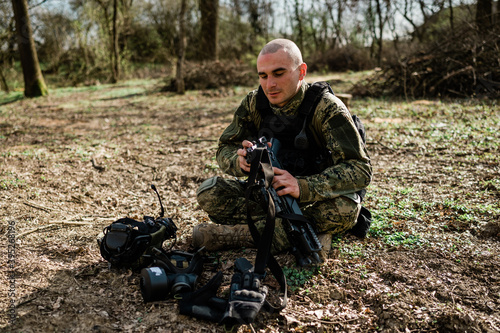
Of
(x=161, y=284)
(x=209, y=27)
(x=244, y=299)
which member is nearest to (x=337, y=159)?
(x=244, y=299)

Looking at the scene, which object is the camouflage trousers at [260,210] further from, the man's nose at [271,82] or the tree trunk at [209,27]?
the tree trunk at [209,27]

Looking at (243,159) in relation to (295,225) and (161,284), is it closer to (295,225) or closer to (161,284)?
(295,225)

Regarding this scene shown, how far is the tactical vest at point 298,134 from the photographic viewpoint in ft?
9.27

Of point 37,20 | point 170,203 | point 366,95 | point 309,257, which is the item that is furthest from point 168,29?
point 309,257

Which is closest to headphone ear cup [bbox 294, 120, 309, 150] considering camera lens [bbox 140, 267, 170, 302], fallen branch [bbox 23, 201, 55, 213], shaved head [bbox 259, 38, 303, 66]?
shaved head [bbox 259, 38, 303, 66]

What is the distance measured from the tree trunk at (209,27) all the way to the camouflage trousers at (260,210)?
11645 mm

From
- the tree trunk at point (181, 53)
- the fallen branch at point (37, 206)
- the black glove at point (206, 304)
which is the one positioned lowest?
the black glove at point (206, 304)

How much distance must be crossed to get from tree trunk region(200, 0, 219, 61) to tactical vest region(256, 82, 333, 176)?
38.0 ft

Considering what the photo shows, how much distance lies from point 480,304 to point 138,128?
21.8ft

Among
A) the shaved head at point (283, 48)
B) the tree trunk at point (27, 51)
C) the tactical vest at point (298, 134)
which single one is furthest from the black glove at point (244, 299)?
the tree trunk at point (27, 51)

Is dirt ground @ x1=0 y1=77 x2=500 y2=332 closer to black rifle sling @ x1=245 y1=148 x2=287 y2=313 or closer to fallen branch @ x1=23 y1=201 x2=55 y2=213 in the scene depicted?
fallen branch @ x1=23 y1=201 x2=55 y2=213

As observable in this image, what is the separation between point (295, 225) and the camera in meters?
2.51

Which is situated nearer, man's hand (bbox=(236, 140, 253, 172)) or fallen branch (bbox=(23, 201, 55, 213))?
man's hand (bbox=(236, 140, 253, 172))

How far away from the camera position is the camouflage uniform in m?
2.67
